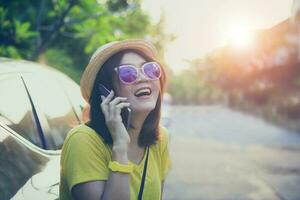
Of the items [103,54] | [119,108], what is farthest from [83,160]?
[103,54]

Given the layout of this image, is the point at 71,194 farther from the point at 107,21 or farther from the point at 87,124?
the point at 107,21

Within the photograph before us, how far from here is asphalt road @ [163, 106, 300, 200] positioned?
349 inches

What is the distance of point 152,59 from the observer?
286 centimetres

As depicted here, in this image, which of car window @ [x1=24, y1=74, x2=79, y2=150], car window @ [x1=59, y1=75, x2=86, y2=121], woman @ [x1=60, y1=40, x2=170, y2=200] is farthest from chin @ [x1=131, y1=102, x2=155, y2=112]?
car window @ [x1=59, y1=75, x2=86, y2=121]

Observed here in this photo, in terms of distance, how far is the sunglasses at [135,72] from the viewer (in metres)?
2.68

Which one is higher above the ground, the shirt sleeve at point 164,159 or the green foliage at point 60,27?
the green foliage at point 60,27

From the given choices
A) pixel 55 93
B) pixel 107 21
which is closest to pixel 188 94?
pixel 107 21

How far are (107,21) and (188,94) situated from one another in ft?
181

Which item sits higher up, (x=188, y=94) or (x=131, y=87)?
(x=188, y=94)

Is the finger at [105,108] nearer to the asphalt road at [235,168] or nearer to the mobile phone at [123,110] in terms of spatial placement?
the mobile phone at [123,110]

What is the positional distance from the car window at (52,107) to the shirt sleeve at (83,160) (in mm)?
672

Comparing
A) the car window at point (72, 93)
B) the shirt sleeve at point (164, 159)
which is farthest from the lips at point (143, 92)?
the car window at point (72, 93)

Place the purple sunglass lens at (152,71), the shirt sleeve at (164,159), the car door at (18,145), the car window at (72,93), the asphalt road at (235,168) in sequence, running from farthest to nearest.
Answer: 1. the asphalt road at (235,168)
2. the car window at (72,93)
3. the shirt sleeve at (164,159)
4. the purple sunglass lens at (152,71)
5. the car door at (18,145)

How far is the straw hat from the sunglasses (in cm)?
9
